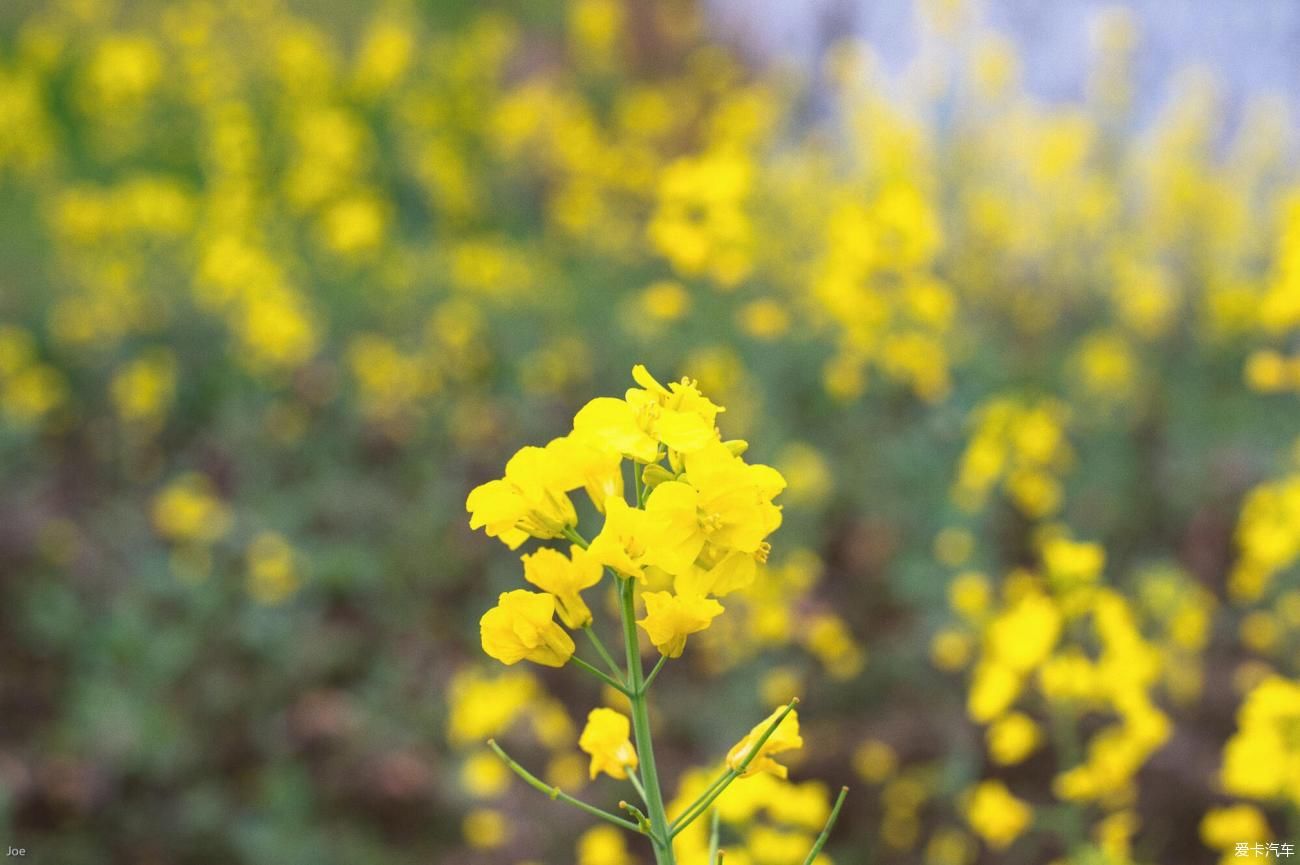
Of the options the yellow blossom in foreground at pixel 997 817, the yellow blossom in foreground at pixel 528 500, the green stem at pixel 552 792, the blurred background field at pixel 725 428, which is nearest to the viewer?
the green stem at pixel 552 792

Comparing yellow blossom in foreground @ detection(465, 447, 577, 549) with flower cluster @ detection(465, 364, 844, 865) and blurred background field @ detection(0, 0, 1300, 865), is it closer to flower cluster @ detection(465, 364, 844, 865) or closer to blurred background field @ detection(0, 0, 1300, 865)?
flower cluster @ detection(465, 364, 844, 865)

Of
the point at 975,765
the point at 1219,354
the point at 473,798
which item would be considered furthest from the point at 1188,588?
the point at 1219,354

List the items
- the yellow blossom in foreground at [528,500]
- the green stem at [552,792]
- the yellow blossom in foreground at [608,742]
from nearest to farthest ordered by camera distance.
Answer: the green stem at [552,792], the yellow blossom in foreground at [528,500], the yellow blossom in foreground at [608,742]

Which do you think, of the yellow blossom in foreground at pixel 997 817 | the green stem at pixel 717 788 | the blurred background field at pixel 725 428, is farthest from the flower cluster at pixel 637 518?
the yellow blossom in foreground at pixel 997 817

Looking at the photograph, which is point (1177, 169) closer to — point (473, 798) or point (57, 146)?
point (473, 798)

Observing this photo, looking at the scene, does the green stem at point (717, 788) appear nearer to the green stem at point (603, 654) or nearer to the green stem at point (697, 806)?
the green stem at point (697, 806)
